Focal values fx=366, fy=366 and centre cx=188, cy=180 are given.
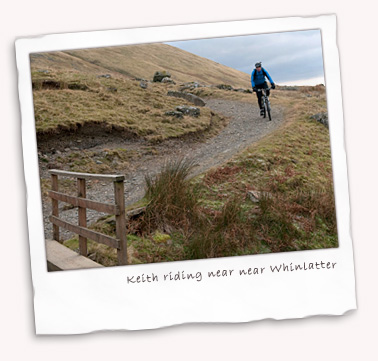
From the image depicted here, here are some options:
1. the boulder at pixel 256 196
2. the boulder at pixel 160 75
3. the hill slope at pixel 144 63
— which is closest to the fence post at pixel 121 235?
the boulder at pixel 256 196

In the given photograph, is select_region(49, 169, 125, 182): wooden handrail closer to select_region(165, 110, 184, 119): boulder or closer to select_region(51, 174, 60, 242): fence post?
select_region(51, 174, 60, 242): fence post

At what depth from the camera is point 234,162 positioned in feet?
23.6

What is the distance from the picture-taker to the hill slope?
19.5ft

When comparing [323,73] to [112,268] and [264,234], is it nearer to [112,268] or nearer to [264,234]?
[264,234]

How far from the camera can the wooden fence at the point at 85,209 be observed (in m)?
5.27

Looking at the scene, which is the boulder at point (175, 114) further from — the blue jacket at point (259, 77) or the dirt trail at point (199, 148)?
the blue jacket at point (259, 77)

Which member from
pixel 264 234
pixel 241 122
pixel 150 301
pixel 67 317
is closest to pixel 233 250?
pixel 264 234

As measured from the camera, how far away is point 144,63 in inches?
264

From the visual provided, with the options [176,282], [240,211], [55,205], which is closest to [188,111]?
[240,211]

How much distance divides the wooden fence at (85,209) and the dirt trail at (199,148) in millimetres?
161

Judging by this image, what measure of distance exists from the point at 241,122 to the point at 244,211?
122 inches

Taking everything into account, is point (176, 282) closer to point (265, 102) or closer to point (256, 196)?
point (256, 196)

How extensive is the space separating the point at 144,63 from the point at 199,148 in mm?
1892

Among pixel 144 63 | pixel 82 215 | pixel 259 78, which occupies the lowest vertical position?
pixel 82 215
